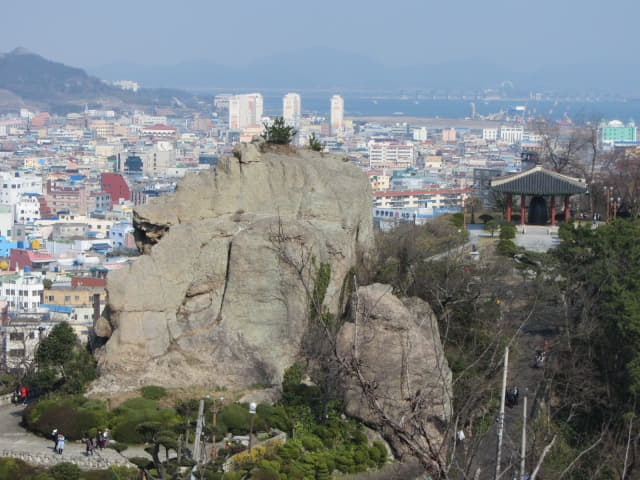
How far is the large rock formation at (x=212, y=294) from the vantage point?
14461 millimetres

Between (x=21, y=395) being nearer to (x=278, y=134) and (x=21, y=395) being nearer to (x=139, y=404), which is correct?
(x=139, y=404)

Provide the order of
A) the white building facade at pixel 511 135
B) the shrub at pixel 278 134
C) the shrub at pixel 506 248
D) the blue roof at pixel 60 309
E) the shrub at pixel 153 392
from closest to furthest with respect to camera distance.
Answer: the shrub at pixel 153 392, the shrub at pixel 278 134, the shrub at pixel 506 248, the blue roof at pixel 60 309, the white building facade at pixel 511 135

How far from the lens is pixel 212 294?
15.0 meters

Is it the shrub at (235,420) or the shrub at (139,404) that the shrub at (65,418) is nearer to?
the shrub at (139,404)

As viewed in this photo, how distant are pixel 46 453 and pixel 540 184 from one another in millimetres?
13441

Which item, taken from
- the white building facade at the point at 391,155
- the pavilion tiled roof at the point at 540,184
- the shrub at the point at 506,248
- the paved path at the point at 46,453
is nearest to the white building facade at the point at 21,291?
the pavilion tiled roof at the point at 540,184

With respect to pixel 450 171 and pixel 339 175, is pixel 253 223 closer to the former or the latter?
pixel 339 175

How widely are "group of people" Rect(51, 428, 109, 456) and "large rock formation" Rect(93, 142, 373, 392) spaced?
118 centimetres

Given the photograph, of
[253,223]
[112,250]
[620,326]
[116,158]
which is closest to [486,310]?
[620,326]

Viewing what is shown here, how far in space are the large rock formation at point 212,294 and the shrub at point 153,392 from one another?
0.74ft

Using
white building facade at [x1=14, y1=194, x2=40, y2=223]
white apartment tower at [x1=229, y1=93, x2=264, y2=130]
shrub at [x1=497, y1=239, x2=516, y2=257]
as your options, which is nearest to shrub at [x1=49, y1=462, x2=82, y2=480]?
shrub at [x1=497, y1=239, x2=516, y2=257]

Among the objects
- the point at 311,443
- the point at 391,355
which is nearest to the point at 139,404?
the point at 311,443

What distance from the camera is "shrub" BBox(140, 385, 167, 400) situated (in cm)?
1387

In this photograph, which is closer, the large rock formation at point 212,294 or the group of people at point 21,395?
the large rock formation at point 212,294
